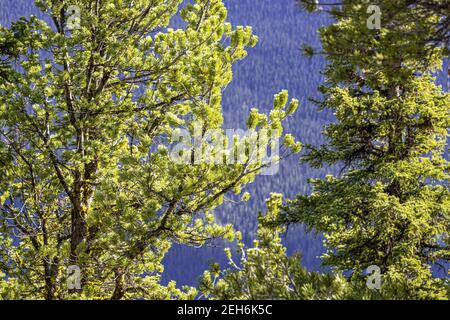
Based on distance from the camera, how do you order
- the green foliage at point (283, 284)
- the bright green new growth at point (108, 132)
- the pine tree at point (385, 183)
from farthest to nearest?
the pine tree at point (385, 183)
the bright green new growth at point (108, 132)
the green foliage at point (283, 284)

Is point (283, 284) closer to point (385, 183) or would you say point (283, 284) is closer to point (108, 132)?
point (108, 132)

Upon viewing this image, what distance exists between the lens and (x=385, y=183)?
1162 cm

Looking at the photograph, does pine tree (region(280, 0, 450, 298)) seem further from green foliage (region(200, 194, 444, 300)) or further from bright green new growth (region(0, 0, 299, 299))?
green foliage (region(200, 194, 444, 300))

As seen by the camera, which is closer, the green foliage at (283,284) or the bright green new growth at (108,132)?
the green foliage at (283,284)

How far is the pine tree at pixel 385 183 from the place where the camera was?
34.4 feet

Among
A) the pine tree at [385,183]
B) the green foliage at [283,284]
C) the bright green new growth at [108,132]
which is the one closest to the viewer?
the green foliage at [283,284]

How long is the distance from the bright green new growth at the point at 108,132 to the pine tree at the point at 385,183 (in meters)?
2.32

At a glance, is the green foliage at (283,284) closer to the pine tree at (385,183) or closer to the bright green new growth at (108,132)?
the bright green new growth at (108,132)

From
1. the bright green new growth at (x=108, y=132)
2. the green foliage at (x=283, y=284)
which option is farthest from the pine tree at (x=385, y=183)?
the green foliage at (x=283, y=284)

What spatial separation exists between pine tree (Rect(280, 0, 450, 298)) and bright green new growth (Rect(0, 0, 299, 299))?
91.4 inches

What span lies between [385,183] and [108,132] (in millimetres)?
5879

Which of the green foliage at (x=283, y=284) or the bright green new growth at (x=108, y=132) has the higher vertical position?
the bright green new growth at (x=108, y=132)

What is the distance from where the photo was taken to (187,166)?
29.3ft

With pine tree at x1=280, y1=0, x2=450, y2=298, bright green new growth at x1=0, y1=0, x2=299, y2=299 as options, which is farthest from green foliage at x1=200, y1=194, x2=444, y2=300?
pine tree at x1=280, y1=0, x2=450, y2=298
